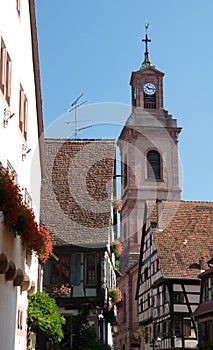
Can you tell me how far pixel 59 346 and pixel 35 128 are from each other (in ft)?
30.5

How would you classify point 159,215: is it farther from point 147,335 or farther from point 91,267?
point 91,267

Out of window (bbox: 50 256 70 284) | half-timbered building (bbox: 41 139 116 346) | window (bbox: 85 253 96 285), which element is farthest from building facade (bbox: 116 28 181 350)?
window (bbox: 50 256 70 284)

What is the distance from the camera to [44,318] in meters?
18.3

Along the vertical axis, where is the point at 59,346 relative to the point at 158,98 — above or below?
below

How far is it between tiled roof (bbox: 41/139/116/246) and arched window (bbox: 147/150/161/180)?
3240cm

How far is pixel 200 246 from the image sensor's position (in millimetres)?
34125

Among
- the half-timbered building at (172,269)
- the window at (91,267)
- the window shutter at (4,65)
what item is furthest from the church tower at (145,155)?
the window shutter at (4,65)

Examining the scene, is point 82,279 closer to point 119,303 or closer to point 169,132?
point 119,303

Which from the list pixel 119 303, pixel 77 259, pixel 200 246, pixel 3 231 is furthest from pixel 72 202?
pixel 3 231

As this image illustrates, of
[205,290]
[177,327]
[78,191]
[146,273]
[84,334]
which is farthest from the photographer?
[146,273]

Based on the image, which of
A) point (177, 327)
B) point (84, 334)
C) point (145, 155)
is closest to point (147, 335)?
point (177, 327)

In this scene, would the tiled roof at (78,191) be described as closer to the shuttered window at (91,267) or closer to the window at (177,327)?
the shuttered window at (91,267)

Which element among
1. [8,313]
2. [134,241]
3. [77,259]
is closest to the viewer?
[8,313]

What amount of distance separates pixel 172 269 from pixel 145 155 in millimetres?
29099
